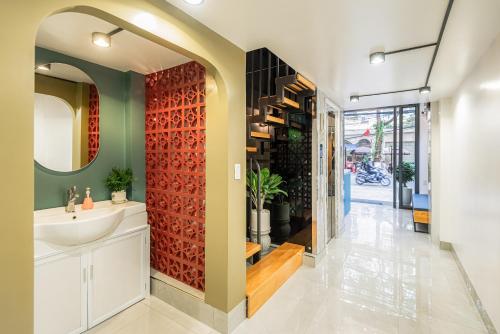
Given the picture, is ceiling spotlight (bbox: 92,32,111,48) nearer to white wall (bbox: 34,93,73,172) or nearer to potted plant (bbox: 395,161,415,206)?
white wall (bbox: 34,93,73,172)

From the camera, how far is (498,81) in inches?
73.7

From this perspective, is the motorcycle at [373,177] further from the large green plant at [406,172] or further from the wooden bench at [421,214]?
the wooden bench at [421,214]

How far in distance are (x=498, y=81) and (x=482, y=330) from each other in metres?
2.05

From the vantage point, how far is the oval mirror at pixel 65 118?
2217 millimetres

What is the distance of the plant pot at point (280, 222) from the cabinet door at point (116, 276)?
6.52ft

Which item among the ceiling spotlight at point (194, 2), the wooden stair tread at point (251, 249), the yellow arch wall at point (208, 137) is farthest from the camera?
the wooden stair tread at point (251, 249)

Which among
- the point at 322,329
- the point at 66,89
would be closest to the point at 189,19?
the point at 66,89

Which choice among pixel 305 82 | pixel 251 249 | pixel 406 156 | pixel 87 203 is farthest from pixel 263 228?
pixel 406 156

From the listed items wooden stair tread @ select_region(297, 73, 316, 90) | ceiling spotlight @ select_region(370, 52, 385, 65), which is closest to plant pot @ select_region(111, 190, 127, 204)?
wooden stair tread @ select_region(297, 73, 316, 90)

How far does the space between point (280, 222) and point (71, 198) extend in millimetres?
2705

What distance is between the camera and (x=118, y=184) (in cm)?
259

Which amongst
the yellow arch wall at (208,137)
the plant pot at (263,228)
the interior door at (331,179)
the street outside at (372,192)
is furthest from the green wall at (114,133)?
the street outside at (372,192)

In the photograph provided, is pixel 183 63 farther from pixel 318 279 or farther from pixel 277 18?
pixel 318 279

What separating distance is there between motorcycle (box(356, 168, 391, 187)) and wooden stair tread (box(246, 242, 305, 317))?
527cm
